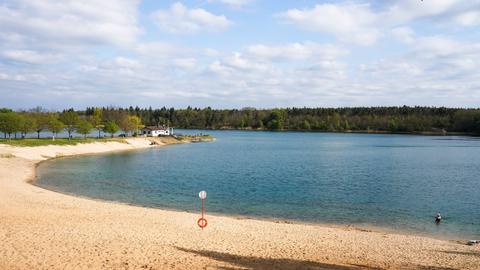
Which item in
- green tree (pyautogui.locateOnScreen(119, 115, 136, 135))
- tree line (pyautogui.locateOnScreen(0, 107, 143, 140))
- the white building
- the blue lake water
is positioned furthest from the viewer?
the white building

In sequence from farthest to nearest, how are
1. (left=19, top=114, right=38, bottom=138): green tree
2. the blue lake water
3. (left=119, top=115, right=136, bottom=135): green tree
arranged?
(left=119, top=115, right=136, bottom=135): green tree → (left=19, top=114, right=38, bottom=138): green tree → the blue lake water

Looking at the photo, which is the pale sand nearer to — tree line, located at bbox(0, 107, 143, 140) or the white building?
tree line, located at bbox(0, 107, 143, 140)

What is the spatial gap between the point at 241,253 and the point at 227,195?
18301 mm

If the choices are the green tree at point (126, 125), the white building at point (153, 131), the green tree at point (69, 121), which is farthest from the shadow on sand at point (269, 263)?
the white building at point (153, 131)

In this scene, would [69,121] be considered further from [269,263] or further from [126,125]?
[269,263]

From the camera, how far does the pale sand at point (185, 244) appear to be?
601 inches

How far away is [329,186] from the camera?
41.1m

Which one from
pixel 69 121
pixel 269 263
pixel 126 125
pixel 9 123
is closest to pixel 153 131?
pixel 126 125

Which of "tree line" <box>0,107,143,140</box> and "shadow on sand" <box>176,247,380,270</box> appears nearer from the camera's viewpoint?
"shadow on sand" <box>176,247,380,270</box>

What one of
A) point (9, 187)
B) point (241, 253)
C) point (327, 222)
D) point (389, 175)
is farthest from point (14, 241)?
point (389, 175)

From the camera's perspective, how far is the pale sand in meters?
15.3

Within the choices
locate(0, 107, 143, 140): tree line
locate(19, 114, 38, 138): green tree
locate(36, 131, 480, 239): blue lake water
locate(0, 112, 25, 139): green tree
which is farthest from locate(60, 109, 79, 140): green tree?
locate(36, 131, 480, 239): blue lake water

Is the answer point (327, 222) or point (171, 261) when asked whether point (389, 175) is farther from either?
point (171, 261)

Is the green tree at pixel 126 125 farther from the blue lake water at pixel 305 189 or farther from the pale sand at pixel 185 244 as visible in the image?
the pale sand at pixel 185 244
